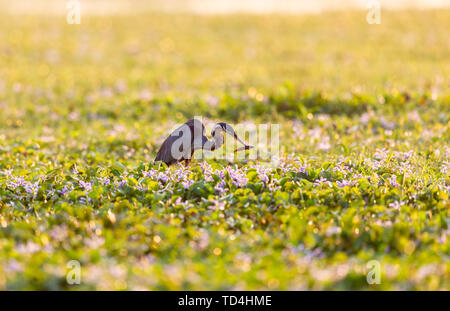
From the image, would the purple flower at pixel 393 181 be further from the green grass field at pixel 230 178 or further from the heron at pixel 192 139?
the heron at pixel 192 139

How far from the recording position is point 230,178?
648 cm

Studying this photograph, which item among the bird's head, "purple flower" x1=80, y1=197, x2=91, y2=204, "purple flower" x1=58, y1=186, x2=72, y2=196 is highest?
the bird's head

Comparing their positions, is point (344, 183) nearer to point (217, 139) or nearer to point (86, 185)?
point (217, 139)

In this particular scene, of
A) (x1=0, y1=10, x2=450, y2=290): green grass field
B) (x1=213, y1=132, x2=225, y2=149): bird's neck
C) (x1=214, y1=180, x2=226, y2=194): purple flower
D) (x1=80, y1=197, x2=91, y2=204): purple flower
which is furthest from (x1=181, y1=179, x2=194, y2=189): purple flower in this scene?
(x1=80, y1=197, x2=91, y2=204): purple flower

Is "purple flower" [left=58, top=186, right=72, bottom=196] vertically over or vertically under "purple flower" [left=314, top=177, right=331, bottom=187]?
under

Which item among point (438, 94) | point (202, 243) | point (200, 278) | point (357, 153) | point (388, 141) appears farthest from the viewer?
point (438, 94)

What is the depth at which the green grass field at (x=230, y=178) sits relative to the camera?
4.57 meters

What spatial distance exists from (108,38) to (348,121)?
17.0 metres

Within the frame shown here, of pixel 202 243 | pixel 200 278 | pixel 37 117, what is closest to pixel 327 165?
pixel 202 243

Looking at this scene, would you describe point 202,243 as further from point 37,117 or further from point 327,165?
point 37,117

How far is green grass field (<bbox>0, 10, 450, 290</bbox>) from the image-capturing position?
4574mm

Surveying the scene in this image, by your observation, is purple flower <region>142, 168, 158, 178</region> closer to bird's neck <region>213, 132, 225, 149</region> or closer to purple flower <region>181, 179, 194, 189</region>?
purple flower <region>181, 179, 194, 189</region>

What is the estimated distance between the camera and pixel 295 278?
4.38 metres

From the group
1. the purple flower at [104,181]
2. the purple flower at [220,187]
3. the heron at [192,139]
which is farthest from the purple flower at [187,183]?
the purple flower at [104,181]
